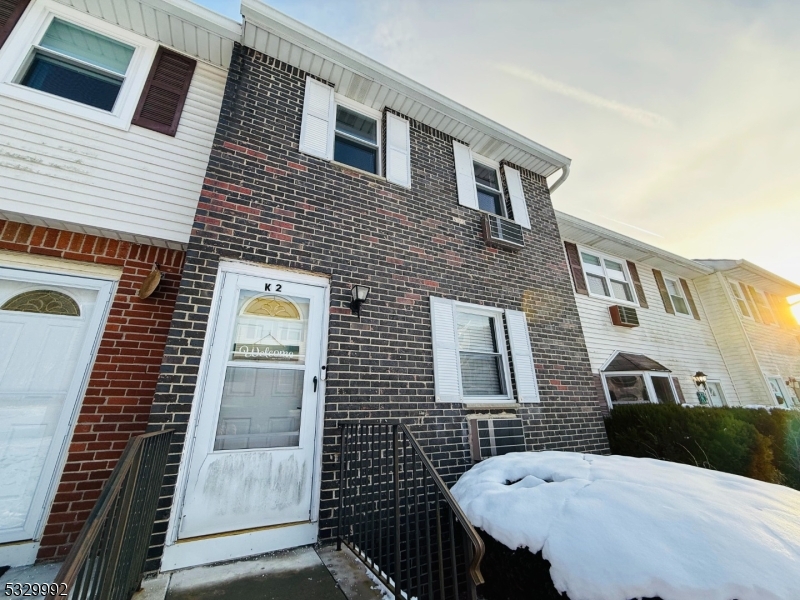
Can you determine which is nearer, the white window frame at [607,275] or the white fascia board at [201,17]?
the white fascia board at [201,17]

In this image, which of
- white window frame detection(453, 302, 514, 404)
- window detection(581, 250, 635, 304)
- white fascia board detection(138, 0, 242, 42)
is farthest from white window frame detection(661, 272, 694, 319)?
white fascia board detection(138, 0, 242, 42)

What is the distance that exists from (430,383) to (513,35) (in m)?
6.44

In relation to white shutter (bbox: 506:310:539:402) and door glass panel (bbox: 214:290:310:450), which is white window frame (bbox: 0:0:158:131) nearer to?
door glass panel (bbox: 214:290:310:450)

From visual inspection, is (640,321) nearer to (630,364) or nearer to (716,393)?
(630,364)

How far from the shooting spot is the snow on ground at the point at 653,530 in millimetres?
1578

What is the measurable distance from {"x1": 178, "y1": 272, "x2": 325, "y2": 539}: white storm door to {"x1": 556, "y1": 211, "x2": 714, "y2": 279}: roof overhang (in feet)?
23.7

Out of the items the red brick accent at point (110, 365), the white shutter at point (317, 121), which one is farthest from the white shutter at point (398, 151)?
the red brick accent at point (110, 365)

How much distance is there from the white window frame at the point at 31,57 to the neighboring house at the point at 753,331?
1564 centimetres

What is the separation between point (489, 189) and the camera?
629 cm

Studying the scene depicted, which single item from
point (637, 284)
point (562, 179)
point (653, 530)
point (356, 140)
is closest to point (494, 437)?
point (653, 530)

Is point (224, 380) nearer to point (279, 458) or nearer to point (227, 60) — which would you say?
point (279, 458)

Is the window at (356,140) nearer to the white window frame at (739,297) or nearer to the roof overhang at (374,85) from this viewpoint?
the roof overhang at (374,85)

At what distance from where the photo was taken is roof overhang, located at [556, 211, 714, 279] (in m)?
8.16

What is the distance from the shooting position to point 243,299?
3.42 metres
